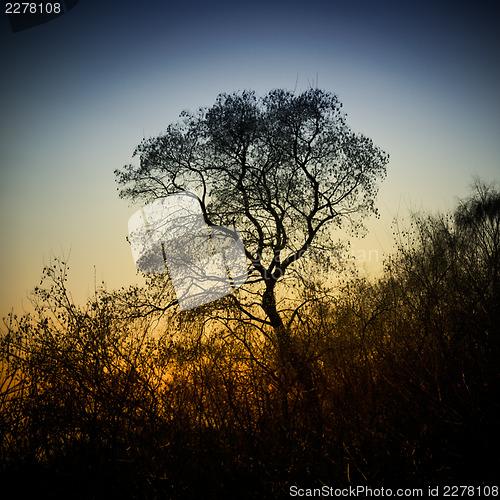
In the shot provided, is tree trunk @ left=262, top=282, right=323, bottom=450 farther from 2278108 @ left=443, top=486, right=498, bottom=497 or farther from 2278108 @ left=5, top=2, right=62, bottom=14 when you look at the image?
2278108 @ left=5, top=2, right=62, bottom=14

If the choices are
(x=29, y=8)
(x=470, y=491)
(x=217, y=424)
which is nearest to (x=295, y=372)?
(x=217, y=424)

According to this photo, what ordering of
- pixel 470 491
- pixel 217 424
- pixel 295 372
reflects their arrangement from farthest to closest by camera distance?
1. pixel 295 372
2. pixel 217 424
3. pixel 470 491

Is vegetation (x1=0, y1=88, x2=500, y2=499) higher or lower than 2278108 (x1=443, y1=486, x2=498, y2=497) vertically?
higher

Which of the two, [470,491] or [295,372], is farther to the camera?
[295,372]

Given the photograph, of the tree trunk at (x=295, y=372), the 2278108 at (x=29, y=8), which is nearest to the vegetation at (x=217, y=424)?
the tree trunk at (x=295, y=372)

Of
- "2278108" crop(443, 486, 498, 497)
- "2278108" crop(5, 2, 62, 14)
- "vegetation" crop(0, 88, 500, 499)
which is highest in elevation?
"2278108" crop(5, 2, 62, 14)

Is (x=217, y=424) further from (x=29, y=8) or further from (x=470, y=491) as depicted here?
(x=29, y=8)

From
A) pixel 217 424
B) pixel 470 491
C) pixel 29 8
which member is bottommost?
pixel 470 491

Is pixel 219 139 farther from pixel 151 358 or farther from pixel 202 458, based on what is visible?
pixel 202 458

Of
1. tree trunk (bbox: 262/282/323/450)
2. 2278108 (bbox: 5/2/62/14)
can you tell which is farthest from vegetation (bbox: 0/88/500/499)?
2278108 (bbox: 5/2/62/14)

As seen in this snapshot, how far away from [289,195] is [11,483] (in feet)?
35.8

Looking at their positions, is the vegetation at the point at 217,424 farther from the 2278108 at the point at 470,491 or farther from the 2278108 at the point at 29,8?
the 2278108 at the point at 29,8

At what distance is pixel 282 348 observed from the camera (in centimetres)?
779

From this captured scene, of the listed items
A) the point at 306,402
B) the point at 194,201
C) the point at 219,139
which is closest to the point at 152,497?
the point at 306,402
